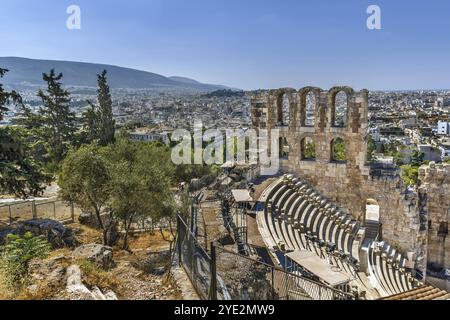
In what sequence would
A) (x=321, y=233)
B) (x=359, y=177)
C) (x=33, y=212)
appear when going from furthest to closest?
(x=359, y=177), (x=33, y=212), (x=321, y=233)

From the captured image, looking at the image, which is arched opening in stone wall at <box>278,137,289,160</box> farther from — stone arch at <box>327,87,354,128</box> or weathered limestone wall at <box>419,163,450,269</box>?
weathered limestone wall at <box>419,163,450,269</box>

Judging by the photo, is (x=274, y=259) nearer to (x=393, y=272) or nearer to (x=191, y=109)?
(x=393, y=272)

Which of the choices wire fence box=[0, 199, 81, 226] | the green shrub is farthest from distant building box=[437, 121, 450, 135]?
the green shrub

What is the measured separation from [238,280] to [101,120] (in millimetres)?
36616

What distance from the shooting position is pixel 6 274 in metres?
7.91

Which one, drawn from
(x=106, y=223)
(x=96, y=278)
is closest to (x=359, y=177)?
(x=106, y=223)

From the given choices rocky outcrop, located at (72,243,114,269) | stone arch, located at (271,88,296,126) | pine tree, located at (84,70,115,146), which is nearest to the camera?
rocky outcrop, located at (72,243,114,269)

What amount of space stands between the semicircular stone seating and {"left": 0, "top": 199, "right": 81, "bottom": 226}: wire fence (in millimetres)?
9568

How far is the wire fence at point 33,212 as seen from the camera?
17.1 meters

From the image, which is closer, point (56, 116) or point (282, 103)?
point (282, 103)

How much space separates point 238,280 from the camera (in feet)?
22.5

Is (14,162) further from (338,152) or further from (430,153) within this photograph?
(430,153)

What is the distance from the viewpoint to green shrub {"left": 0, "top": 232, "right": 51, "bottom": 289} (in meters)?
7.75

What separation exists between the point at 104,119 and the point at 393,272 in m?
33.7
